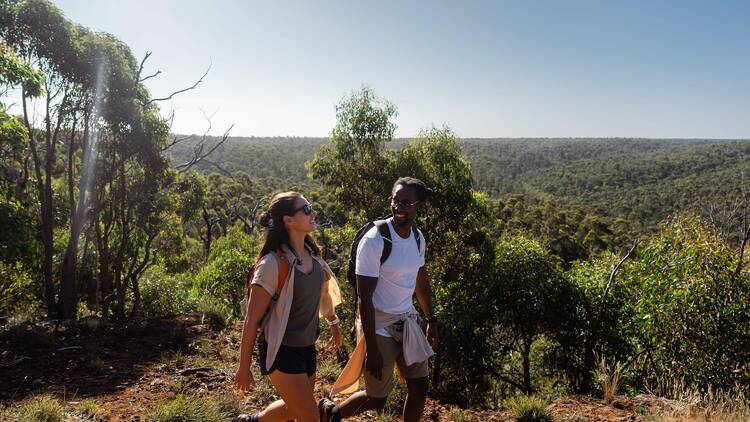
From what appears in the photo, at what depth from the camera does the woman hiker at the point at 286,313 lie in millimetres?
2352

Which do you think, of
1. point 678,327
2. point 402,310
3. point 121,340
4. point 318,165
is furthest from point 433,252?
point 402,310

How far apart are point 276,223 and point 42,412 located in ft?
8.38

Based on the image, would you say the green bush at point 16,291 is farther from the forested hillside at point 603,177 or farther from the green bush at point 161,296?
the forested hillside at point 603,177

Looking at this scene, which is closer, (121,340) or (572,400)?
(572,400)

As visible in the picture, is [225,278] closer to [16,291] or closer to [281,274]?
[16,291]

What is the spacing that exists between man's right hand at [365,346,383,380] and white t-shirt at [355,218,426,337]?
13 centimetres

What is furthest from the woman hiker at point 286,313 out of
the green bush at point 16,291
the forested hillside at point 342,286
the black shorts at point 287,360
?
the green bush at point 16,291

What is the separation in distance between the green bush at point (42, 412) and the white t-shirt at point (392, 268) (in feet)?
8.64

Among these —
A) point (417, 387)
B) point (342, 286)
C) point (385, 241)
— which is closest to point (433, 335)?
point (417, 387)

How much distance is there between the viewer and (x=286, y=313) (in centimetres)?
239

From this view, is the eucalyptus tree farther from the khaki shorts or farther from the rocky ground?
the khaki shorts

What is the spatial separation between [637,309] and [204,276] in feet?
34.1

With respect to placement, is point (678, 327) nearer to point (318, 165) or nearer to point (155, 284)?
point (318, 165)

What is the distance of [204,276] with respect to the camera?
1276 centimetres
